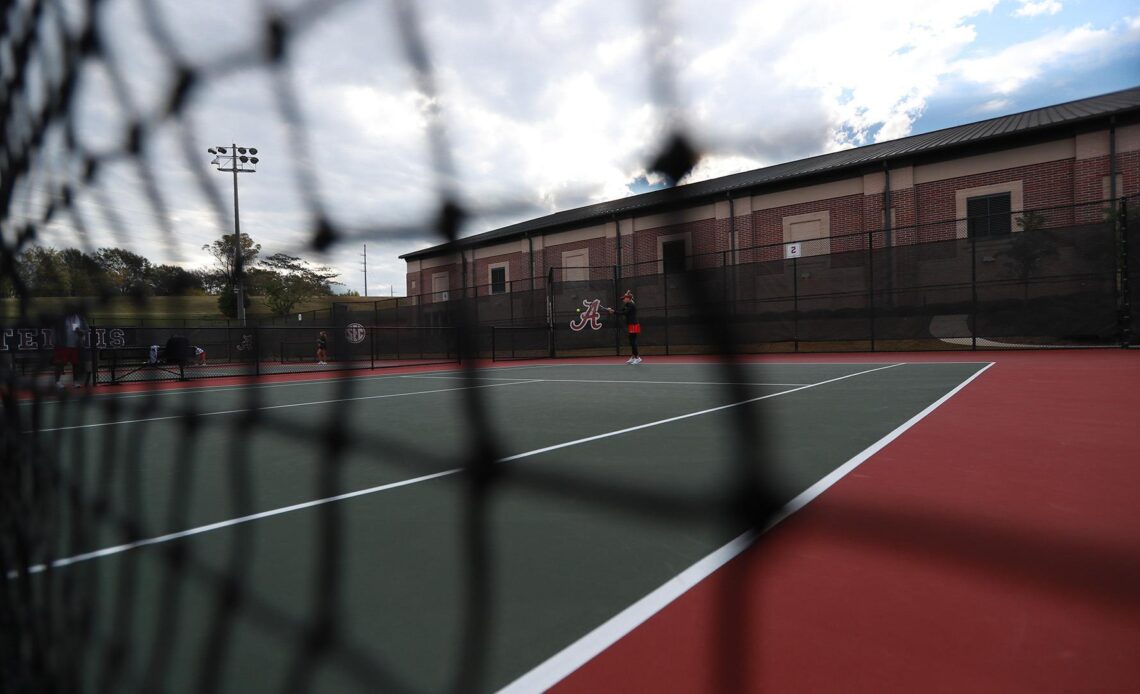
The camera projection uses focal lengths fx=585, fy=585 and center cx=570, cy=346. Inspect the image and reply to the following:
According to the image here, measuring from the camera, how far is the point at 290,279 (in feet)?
5.76

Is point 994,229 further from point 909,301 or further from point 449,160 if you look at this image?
point 449,160

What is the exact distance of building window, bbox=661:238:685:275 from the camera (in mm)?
1148

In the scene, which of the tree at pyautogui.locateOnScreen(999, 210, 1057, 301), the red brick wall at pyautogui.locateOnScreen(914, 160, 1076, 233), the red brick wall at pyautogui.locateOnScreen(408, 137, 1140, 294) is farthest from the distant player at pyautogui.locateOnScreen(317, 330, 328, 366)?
the red brick wall at pyautogui.locateOnScreen(914, 160, 1076, 233)

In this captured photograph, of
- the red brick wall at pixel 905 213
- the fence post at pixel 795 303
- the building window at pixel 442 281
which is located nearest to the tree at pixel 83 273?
the building window at pixel 442 281

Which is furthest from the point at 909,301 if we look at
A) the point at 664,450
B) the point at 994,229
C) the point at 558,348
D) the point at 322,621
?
the point at 322,621

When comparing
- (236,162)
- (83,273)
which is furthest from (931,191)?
(83,273)

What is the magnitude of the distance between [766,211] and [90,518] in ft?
47.7

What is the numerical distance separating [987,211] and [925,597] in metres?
14.3

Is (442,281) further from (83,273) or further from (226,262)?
(83,273)

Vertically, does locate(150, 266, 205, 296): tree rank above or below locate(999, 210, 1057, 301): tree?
below

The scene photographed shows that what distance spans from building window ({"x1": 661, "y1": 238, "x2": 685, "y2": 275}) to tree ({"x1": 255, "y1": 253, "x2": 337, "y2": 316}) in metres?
0.96

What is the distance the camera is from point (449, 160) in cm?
132

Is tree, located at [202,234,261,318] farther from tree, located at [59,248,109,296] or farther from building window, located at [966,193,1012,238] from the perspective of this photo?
building window, located at [966,193,1012,238]

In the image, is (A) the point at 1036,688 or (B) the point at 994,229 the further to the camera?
(B) the point at 994,229
